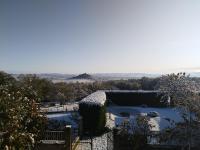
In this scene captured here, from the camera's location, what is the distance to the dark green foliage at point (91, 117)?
70.0ft

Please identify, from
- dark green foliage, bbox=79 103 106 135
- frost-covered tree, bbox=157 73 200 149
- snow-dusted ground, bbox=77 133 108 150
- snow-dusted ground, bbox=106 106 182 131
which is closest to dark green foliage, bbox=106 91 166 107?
snow-dusted ground, bbox=106 106 182 131

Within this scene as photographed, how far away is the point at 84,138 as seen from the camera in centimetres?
2017

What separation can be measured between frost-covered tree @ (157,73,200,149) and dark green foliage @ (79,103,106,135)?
7484 mm

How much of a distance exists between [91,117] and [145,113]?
1083 centimetres

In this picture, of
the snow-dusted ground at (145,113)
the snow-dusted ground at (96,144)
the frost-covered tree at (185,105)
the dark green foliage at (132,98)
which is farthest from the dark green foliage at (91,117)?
the dark green foliage at (132,98)

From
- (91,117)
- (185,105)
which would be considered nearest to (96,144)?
(91,117)

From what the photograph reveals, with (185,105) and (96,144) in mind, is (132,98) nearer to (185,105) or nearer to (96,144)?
(96,144)

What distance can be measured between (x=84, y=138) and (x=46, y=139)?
4888mm

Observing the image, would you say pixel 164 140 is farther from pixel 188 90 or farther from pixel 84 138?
pixel 84 138

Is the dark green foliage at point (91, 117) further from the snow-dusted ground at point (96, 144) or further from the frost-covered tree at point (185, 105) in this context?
the frost-covered tree at point (185, 105)

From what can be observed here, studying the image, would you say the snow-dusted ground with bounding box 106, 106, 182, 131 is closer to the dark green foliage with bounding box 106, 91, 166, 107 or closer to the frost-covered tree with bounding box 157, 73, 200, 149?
the dark green foliage with bounding box 106, 91, 166, 107

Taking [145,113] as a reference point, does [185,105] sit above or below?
above

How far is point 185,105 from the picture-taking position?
13.9m

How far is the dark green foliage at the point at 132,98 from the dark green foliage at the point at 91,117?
583 inches
